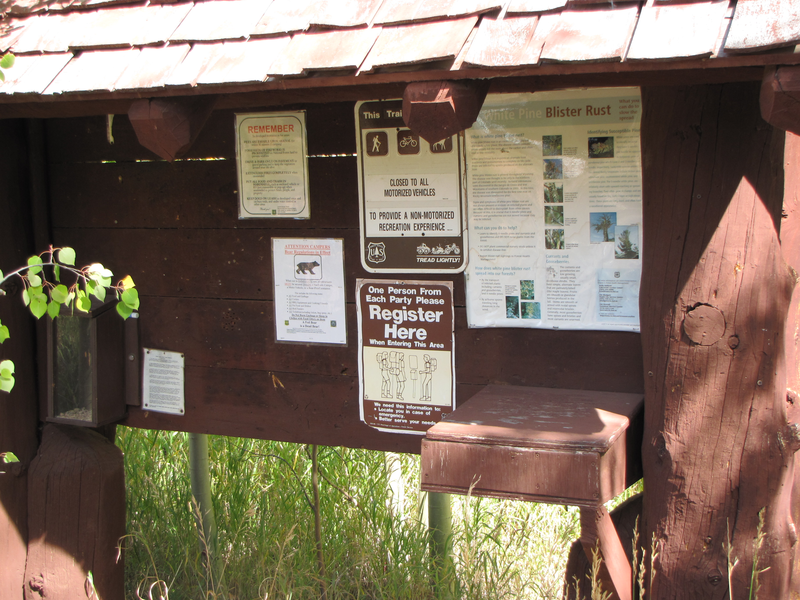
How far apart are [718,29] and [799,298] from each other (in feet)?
3.18

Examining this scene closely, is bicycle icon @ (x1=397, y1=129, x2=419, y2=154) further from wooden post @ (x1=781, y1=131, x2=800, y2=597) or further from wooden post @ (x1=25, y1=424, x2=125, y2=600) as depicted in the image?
wooden post @ (x1=25, y1=424, x2=125, y2=600)

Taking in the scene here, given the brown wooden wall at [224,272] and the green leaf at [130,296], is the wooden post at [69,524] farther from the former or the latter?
the green leaf at [130,296]

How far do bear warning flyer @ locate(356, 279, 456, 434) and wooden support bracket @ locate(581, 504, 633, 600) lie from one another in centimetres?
72

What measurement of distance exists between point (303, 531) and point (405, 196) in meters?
2.02

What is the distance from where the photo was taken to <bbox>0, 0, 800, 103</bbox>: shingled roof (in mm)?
1574

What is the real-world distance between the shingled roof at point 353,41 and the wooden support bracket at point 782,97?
3 cm

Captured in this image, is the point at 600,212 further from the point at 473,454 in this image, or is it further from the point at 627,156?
the point at 473,454

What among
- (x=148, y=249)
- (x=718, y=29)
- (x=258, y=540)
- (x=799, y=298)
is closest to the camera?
(x=718, y=29)

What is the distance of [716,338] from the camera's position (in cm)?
198

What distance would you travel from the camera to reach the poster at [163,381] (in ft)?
9.85

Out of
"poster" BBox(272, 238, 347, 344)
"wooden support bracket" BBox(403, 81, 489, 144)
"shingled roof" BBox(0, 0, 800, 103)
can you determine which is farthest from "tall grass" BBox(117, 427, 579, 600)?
"shingled roof" BBox(0, 0, 800, 103)

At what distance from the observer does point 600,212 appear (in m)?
2.30

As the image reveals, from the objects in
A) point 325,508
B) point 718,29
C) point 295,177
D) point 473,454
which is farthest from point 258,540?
point 718,29

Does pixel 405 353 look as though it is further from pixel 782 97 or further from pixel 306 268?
pixel 782 97
